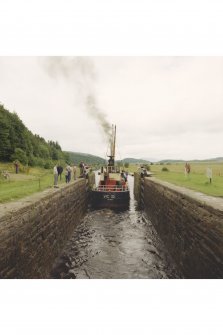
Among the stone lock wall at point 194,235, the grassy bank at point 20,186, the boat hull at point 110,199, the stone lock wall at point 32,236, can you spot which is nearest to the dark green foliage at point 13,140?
the grassy bank at point 20,186

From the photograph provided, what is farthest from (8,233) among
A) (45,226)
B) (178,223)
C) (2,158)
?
(2,158)

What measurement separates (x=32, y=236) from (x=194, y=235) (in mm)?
4603

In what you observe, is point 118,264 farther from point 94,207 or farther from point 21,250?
point 94,207

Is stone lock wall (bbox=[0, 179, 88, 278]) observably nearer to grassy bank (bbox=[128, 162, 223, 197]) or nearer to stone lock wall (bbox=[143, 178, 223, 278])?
stone lock wall (bbox=[143, 178, 223, 278])

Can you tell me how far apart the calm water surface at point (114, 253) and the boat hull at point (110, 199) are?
3473mm

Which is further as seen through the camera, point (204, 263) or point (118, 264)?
point (118, 264)

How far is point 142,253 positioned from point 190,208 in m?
4.05

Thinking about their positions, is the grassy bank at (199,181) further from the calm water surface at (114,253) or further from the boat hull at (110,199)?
the boat hull at (110,199)

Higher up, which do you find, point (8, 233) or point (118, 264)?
point (8, 233)

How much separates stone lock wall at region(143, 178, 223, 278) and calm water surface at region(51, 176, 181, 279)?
81 centimetres

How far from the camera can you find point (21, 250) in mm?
6270

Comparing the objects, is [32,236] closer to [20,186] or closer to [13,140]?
[20,186]

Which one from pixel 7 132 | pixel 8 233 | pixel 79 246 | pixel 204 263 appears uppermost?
pixel 7 132

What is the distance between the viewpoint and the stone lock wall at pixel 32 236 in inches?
220
